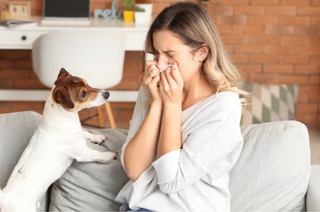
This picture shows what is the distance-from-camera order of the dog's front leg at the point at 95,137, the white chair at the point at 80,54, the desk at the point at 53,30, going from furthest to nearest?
the desk at the point at 53,30, the white chair at the point at 80,54, the dog's front leg at the point at 95,137

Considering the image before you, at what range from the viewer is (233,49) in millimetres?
3018

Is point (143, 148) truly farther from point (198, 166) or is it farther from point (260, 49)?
point (260, 49)

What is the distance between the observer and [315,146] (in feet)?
8.96

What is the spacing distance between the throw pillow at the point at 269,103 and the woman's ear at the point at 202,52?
1.80m

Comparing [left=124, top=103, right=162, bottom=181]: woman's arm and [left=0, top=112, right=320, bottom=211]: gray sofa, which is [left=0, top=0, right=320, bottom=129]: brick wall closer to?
[left=0, top=112, right=320, bottom=211]: gray sofa

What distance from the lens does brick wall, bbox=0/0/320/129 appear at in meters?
2.92

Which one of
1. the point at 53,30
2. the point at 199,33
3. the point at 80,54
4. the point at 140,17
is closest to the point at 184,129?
the point at 199,33

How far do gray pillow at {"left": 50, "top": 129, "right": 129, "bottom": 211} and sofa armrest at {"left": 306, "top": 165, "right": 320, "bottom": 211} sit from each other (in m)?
0.67

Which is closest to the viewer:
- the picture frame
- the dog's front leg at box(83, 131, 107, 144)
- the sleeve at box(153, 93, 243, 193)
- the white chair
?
the sleeve at box(153, 93, 243, 193)

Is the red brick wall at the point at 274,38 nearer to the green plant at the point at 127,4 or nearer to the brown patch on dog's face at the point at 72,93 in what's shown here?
the green plant at the point at 127,4

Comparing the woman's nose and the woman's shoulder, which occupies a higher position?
the woman's nose

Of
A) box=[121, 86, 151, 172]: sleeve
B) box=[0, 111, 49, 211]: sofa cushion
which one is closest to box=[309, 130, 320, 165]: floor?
box=[121, 86, 151, 172]: sleeve

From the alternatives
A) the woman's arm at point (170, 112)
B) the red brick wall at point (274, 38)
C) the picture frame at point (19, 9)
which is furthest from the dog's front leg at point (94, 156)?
the picture frame at point (19, 9)

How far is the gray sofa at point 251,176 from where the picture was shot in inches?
46.6
